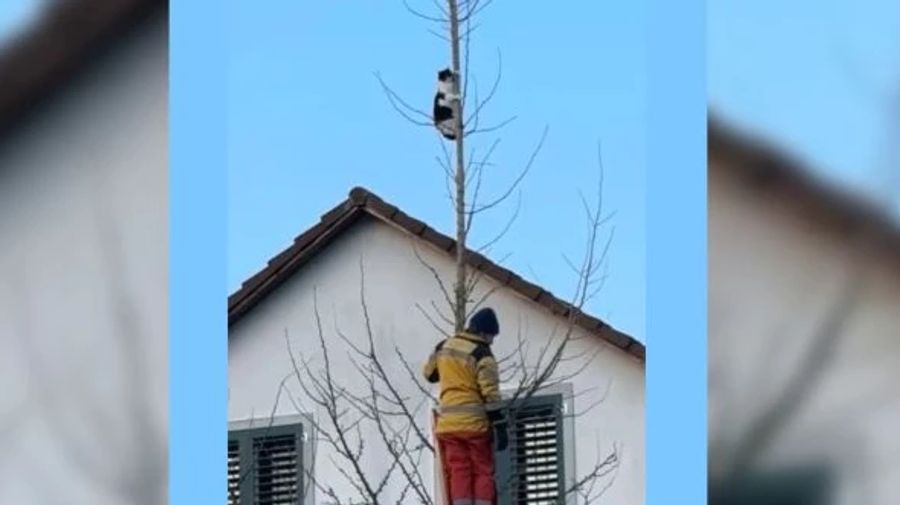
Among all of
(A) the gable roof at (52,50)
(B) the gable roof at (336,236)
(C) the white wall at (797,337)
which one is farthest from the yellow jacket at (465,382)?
(A) the gable roof at (52,50)

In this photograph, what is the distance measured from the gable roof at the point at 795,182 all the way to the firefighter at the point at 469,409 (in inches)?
39.9

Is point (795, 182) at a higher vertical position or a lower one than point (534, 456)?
higher

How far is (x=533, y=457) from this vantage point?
838 cm

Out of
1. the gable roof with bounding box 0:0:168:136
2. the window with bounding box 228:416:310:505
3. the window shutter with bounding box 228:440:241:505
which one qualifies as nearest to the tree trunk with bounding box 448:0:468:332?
the window with bounding box 228:416:310:505

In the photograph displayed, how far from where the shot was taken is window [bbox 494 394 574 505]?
27.4 ft

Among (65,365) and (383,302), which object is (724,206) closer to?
(383,302)

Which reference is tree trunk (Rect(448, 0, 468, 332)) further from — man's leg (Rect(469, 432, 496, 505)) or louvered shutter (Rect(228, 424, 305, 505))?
louvered shutter (Rect(228, 424, 305, 505))

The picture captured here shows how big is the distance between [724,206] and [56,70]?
2108 mm

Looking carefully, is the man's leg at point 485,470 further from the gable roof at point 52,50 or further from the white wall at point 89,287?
the gable roof at point 52,50

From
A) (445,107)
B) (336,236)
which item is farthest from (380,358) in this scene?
(445,107)

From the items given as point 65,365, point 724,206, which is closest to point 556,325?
point 724,206

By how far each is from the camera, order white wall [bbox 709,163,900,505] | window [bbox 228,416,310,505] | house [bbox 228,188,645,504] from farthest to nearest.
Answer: window [bbox 228,416,310,505] → house [bbox 228,188,645,504] → white wall [bbox 709,163,900,505]

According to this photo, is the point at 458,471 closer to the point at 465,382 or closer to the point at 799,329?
the point at 465,382

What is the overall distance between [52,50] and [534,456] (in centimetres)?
200
